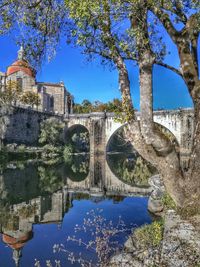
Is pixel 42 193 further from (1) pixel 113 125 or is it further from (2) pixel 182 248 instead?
(1) pixel 113 125

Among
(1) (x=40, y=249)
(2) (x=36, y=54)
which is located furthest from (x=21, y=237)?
(2) (x=36, y=54)

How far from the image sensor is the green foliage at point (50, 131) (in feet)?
202

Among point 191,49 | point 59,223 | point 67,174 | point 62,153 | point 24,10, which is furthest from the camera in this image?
point 62,153

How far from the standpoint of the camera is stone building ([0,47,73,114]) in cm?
7438

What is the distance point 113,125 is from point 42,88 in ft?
62.4

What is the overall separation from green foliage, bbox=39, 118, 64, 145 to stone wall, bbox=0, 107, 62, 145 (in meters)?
1.27

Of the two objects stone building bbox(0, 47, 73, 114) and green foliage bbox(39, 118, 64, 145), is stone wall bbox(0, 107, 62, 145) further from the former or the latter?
stone building bbox(0, 47, 73, 114)

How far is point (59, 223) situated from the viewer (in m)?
16.0

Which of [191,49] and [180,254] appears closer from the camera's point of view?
[180,254]

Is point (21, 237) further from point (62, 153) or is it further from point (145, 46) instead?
point (62, 153)

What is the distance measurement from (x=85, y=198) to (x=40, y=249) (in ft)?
38.3

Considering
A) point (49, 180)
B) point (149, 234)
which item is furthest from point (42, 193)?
point (149, 234)

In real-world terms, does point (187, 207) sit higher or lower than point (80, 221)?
higher

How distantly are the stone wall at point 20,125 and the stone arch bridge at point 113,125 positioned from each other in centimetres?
915
